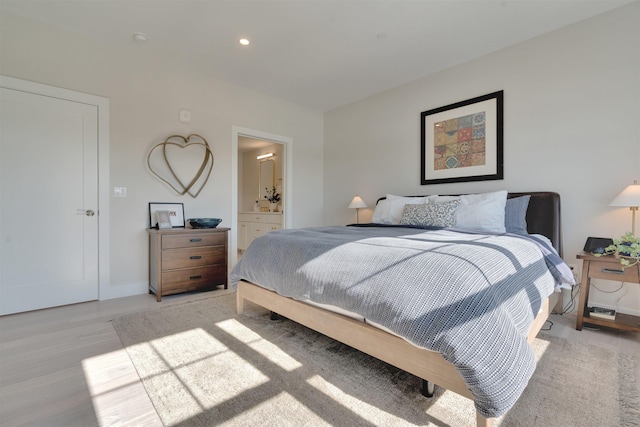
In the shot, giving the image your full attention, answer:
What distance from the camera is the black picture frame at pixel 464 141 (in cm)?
306

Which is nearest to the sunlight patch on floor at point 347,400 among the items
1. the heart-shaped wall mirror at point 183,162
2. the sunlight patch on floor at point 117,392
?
the sunlight patch on floor at point 117,392

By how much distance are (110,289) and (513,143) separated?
4362 millimetres

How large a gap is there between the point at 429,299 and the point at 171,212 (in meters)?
3.03

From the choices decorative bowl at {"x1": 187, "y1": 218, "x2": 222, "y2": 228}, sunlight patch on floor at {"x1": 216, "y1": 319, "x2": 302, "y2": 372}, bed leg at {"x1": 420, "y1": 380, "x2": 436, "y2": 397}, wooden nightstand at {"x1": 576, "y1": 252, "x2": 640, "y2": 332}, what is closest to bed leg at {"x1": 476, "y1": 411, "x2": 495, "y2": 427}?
bed leg at {"x1": 420, "y1": 380, "x2": 436, "y2": 397}

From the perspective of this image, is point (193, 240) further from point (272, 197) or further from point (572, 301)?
point (572, 301)

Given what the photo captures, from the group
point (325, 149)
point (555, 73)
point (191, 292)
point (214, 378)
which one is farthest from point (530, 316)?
point (325, 149)

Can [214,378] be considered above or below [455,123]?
below

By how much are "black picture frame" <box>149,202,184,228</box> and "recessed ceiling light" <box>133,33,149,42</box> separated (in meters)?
1.65

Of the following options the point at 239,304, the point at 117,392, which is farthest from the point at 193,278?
the point at 117,392

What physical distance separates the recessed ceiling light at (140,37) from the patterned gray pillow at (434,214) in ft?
10.3

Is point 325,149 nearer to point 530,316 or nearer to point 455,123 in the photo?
point 455,123

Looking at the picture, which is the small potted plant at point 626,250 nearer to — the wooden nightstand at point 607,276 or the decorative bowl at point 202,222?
the wooden nightstand at point 607,276

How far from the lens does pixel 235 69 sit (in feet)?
11.4

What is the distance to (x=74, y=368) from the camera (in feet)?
5.33
